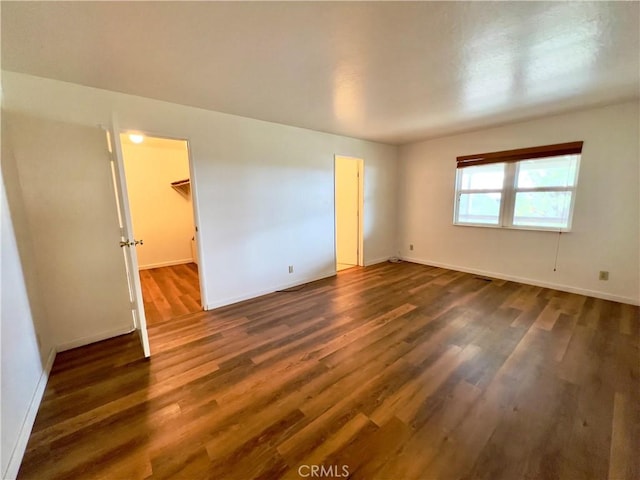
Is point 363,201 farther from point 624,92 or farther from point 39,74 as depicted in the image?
point 39,74

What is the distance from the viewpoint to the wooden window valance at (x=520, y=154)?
344cm

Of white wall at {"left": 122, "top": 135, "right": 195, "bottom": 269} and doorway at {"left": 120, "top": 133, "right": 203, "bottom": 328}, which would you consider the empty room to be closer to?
doorway at {"left": 120, "top": 133, "right": 203, "bottom": 328}

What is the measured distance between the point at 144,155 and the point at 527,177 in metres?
6.80

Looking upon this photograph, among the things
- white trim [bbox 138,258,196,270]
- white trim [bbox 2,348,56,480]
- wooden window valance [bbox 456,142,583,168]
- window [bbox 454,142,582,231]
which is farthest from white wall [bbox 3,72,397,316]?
white trim [bbox 138,258,196,270]

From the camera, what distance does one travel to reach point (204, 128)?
9.94 ft

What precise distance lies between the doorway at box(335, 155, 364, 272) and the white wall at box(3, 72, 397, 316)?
1.44 ft

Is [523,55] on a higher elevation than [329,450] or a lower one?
higher

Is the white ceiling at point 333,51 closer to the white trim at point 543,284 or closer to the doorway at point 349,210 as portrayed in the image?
the doorway at point 349,210

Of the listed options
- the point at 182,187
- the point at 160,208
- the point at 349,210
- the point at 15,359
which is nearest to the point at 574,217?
the point at 349,210

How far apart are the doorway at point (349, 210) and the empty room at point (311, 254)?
65 centimetres

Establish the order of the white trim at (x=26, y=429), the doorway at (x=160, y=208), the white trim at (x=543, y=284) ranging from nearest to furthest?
1. the white trim at (x=26, y=429)
2. the white trim at (x=543, y=284)
3. the doorway at (x=160, y=208)

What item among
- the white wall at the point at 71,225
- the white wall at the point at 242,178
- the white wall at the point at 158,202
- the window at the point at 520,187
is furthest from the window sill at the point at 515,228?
the white wall at the point at 158,202

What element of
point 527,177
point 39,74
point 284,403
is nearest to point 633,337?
point 527,177

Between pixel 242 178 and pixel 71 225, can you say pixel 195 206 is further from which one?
pixel 71 225
